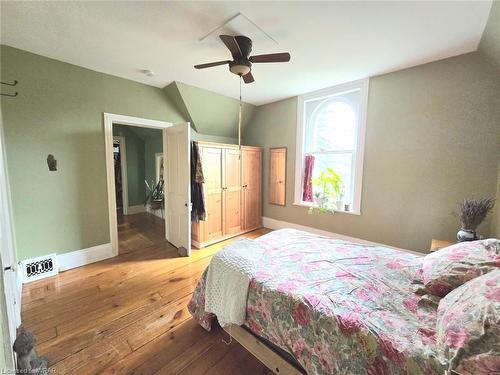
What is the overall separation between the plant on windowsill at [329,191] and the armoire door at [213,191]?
1636mm

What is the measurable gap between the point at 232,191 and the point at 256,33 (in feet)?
8.18

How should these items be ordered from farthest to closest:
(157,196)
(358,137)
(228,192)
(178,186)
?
1. (157,196)
2. (228,192)
3. (178,186)
4. (358,137)

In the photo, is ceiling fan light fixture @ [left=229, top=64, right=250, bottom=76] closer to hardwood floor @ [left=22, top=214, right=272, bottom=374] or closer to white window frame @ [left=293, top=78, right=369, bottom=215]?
white window frame @ [left=293, top=78, right=369, bottom=215]

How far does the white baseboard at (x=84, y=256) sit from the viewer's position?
8.71ft

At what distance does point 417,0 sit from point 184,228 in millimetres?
3441

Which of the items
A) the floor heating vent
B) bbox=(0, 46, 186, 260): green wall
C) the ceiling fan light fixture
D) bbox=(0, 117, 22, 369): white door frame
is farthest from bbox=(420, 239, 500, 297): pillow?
the floor heating vent

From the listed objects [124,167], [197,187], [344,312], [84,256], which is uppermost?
[124,167]

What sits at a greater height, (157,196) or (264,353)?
(157,196)

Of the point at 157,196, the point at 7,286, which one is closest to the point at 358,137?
the point at 7,286

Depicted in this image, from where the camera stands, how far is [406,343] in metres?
0.89

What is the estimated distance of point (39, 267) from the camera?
97.1 inches

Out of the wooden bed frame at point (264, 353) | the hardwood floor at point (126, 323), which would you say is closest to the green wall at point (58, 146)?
the hardwood floor at point (126, 323)

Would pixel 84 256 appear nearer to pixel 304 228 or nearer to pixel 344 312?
pixel 344 312

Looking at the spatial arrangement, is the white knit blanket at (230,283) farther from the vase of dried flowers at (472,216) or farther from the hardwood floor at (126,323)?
the vase of dried flowers at (472,216)
